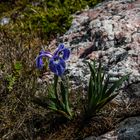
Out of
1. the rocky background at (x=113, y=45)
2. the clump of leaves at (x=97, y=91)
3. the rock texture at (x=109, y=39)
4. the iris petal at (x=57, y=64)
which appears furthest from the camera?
the rock texture at (x=109, y=39)

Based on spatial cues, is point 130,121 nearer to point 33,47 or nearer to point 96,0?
point 33,47

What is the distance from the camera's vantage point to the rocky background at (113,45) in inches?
147

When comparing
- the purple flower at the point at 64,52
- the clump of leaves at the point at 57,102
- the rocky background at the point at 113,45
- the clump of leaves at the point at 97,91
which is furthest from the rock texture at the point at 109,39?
the purple flower at the point at 64,52

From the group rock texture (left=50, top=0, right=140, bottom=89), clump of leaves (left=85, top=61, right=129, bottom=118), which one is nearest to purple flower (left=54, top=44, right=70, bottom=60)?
clump of leaves (left=85, top=61, right=129, bottom=118)

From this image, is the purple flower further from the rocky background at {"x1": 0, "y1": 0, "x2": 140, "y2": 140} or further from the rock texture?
the rock texture

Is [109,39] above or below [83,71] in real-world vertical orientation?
above

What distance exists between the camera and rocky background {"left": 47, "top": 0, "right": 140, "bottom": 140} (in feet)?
12.2

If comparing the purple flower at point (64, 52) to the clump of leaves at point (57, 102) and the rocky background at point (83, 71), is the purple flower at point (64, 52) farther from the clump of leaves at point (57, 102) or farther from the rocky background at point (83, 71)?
the rocky background at point (83, 71)

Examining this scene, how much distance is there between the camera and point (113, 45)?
14.4 ft

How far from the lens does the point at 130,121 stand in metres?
3.46

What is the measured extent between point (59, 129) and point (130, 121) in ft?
1.93

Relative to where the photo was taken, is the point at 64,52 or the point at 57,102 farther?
the point at 57,102

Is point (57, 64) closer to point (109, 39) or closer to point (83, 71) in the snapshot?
point (83, 71)

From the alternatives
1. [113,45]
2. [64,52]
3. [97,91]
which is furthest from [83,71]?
[64,52]
